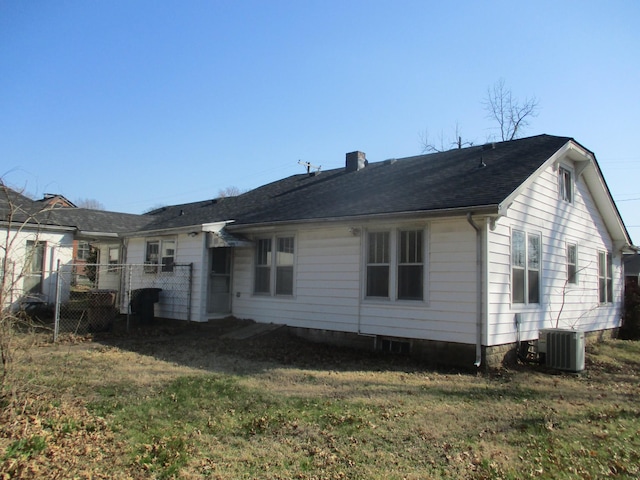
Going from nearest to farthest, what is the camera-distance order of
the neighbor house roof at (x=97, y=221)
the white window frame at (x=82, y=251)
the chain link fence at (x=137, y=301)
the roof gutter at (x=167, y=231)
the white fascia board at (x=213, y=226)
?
the chain link fence at (x=137, y=301)
the white fascia board at (x=213, y=226)
the roof gutter at (x=167, y=231)
the neighbor house roof at (x=97, y=221)
the white window frame at (x=82, y=251)

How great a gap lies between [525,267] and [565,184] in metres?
3.82

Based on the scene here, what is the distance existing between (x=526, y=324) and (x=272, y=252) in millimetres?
6426

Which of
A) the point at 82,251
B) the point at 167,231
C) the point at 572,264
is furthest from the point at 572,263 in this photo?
the point at 82,251

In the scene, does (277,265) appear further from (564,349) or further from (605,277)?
(605,277)

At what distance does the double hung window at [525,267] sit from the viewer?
1041cm

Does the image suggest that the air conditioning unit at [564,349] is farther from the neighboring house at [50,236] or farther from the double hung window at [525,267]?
the neighboring house at [50,236]

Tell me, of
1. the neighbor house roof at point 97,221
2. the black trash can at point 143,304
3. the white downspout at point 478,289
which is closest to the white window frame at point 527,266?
the white downspout at point 478,289

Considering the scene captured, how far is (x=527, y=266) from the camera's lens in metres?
10.8

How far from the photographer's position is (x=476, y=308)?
9.29m

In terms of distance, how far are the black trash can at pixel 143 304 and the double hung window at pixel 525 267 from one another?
392 inches

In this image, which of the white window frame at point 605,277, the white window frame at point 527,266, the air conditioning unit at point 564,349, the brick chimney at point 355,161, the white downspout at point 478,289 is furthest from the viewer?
the brick chimney at point 355,161

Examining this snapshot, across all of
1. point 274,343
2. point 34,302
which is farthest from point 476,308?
Answer: point 34,302

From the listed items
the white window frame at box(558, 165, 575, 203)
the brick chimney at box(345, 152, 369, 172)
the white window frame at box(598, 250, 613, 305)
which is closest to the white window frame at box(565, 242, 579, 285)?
the white window frame at box(558, 165, 575, 203)

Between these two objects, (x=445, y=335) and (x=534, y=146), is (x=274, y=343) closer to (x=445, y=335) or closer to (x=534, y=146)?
(x=445, y=335)
